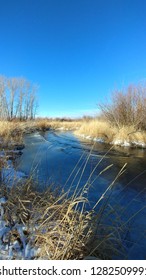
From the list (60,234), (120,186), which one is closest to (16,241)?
(60,234)

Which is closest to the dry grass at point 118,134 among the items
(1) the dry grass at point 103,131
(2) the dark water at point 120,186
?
(1) the dry grass at point 103,131

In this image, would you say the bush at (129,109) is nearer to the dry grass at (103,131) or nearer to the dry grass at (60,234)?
the dry grass at (103,131)

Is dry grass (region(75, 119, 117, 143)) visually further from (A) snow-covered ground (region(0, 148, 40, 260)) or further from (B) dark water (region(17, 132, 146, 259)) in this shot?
(A) snow-covered ground (region(0, 148, 40, 260))

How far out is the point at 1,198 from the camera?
244cm

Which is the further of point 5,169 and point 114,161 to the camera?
point 114,161

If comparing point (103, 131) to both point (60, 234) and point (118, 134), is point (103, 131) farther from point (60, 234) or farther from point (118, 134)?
point (60, 234)

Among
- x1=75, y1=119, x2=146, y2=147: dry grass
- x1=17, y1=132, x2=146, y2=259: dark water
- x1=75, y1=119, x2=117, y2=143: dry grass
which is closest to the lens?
x1=17, y1=132, x2=146, y2=259: dark water

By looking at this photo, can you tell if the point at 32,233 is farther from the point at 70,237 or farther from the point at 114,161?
the point at 114,161

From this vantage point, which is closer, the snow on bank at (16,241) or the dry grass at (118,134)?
the snow on bank at (16,241)

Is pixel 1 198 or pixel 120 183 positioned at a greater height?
pixel 1 198

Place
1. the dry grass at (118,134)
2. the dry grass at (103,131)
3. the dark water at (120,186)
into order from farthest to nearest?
the dry grass at (103,131) < the dry grass at (118,134) < the dark water at (120,186)

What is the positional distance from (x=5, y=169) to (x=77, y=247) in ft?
7.36

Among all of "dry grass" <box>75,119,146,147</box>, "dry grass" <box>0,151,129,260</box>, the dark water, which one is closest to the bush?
"dry grass" <box>75,119,146,147</box>
